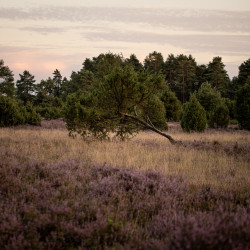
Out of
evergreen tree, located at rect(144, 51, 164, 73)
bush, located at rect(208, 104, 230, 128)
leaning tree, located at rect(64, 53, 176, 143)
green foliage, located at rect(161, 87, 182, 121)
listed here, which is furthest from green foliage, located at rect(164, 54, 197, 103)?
leaning tree, located at rect(64, 53, 176, 143)

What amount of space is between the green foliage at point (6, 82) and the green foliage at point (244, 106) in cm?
3987

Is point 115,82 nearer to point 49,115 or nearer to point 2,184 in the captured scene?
point 2,184

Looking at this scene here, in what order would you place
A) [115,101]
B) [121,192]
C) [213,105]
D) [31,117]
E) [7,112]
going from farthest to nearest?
1. [213,105]
2. [31,117]
3. [7,112]
4. [115,101]
5. [121,192]

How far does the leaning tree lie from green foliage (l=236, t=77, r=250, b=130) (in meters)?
12.1

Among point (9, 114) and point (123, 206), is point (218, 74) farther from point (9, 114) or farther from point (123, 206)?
point (123, 206)

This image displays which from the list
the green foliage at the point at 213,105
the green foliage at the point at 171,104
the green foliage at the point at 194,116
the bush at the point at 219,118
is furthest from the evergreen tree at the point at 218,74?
the green foliage at the point at 194,116

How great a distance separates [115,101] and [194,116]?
8885 millimetres

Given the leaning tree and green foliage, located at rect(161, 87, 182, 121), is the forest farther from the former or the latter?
green foliage, located at rect(161, 87, 182, 121)

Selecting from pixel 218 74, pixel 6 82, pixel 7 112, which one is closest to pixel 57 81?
pixel 6 82

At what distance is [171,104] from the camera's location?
2658 cm

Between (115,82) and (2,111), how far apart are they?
11.2 metres

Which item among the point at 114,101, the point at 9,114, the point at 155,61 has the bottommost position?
the point at 9,114

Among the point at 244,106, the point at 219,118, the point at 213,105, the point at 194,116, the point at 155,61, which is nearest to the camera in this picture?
the point at 194,116

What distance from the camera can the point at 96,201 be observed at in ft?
12.1
